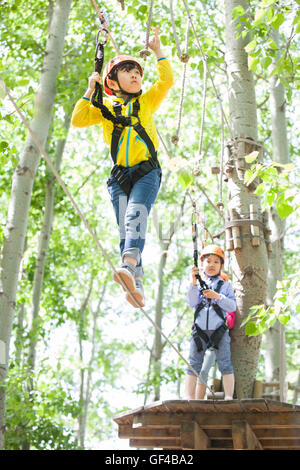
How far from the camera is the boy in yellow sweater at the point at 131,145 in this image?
345 centimetres

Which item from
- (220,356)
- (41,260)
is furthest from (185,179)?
(41,260)

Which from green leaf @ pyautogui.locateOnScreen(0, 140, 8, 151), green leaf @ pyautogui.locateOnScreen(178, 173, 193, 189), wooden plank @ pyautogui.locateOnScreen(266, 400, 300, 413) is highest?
green leaf @ pyautogui.locateOnScreen(0, 140, 8, 151)

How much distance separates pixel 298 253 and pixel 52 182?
8959 millimetres

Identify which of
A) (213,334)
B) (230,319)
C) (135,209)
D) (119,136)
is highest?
(119,136)

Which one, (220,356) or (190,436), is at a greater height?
(220,356)

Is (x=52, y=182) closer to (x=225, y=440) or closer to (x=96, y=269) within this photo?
(x=96, y=269)

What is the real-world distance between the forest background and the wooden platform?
0.53m

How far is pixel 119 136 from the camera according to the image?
3.68m

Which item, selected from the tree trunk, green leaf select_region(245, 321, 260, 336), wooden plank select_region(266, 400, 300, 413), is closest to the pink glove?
green leaf select_region(245, 321, 260, 336)

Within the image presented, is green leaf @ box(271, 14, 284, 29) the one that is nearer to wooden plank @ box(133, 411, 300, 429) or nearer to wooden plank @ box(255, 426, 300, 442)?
wooden plank @ box(133, 411, 300, 429)

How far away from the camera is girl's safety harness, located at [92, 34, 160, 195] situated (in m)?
3.56

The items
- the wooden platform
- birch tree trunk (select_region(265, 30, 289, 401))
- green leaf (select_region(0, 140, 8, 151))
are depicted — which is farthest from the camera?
birch tree trunk (select_region(265, 30, 289, 401))

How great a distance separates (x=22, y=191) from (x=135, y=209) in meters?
2.34

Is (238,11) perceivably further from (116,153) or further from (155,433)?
(155,433)
